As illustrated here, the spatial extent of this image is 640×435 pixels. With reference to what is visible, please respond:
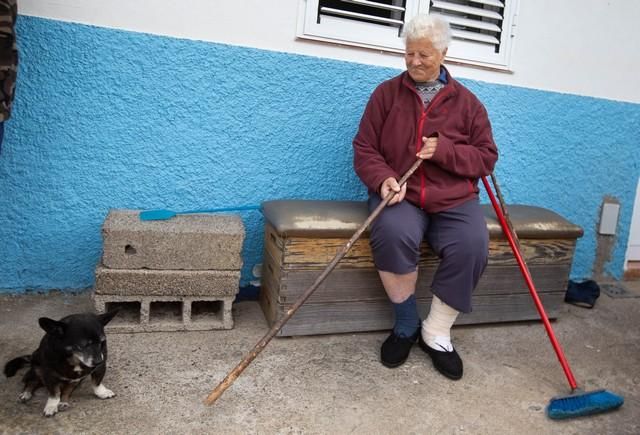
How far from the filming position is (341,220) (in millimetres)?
2467

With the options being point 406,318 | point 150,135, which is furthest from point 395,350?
point 150,135

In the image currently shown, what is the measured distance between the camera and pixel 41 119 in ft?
8.26

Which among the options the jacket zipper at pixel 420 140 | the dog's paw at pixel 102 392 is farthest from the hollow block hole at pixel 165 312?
the jacket zipper at pixel 420 140

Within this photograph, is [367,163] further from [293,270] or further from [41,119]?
[41,119]

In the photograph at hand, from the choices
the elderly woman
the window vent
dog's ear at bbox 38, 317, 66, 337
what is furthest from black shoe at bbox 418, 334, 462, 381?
the window vent

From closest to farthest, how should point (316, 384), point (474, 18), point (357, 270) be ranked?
point (316, 384), point (357, 270), point (474, 18)

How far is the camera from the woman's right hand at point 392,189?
2.30 m

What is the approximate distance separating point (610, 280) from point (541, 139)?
3.80 feet

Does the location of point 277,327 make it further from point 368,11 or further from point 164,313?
point 368,11

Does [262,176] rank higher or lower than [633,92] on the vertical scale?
lower

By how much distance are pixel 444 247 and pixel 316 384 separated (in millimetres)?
783

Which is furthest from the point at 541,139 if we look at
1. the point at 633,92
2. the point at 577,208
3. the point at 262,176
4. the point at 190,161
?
the point at 190,161

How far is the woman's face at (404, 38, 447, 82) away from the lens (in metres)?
2.33

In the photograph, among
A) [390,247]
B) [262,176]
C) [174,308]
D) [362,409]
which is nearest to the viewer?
[362,409]
